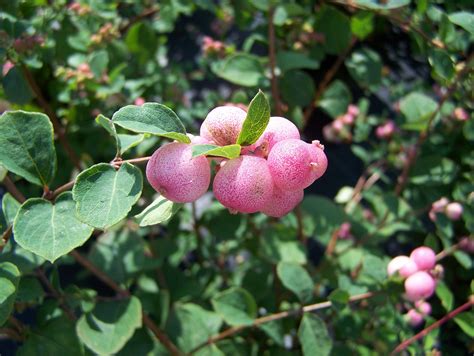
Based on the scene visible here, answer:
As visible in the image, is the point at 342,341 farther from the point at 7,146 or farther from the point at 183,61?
the point at 183,61

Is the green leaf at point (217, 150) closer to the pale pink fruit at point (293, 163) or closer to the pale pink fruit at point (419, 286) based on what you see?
the pale pink fruit at point (293, 163)

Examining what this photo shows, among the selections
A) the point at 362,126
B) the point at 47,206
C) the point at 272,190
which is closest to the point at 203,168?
the point at 272,190

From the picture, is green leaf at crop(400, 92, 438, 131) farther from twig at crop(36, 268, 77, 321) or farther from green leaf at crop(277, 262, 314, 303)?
twig at crop(36, 268, 77, 321)

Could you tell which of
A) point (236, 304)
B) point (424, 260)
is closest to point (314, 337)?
point (236, 304)

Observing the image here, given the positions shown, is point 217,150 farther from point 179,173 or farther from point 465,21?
point 465,21

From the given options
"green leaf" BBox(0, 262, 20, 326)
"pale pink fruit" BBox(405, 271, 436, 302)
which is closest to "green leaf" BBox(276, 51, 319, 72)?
"pale pink fruit" BBox(405, 271, 436, 302)
